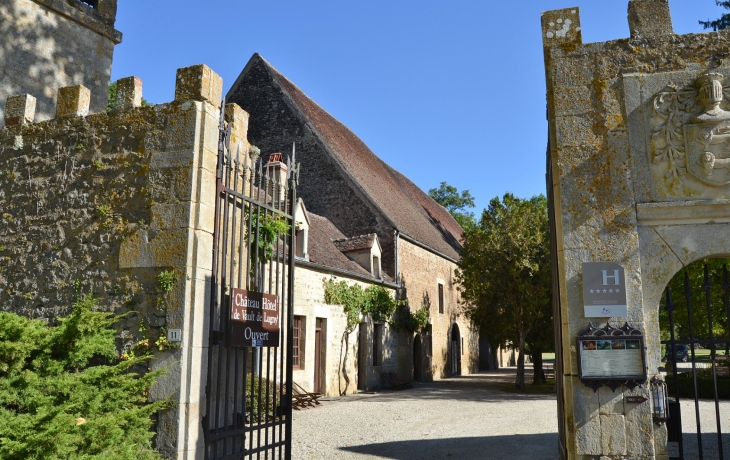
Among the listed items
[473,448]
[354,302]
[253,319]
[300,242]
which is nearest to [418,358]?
[354,302]

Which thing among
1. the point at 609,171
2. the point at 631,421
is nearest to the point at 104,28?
the point at 609,171

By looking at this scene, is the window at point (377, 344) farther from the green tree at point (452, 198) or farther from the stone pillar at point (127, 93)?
the green tree at point (452, 198)

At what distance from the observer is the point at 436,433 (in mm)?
10172

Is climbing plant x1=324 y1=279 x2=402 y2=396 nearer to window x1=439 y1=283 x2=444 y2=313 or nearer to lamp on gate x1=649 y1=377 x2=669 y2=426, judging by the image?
window x1=439 y1=283 x2=444 y2=313

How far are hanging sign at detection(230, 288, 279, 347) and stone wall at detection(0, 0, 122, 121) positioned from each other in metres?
7.50

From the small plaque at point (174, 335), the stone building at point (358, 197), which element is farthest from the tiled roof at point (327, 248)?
the small plaque at point (174, 335)

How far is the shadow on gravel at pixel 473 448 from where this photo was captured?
8.13 m

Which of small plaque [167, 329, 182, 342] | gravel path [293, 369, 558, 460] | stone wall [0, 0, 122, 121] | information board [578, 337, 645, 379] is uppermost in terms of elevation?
stone wall [0, 0, 122, 121]

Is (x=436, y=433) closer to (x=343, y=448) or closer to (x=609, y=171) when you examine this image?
(x=343, y=448)

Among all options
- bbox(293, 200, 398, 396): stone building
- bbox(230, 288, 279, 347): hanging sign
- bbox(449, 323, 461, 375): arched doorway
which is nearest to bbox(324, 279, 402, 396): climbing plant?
bbox(293, 200, 398, 396): stone building

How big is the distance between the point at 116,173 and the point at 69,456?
2.68 m

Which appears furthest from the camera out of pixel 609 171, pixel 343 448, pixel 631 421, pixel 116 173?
pixel 343 448

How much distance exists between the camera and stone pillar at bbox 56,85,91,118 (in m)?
6.18

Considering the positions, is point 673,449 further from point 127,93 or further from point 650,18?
point 127,93
